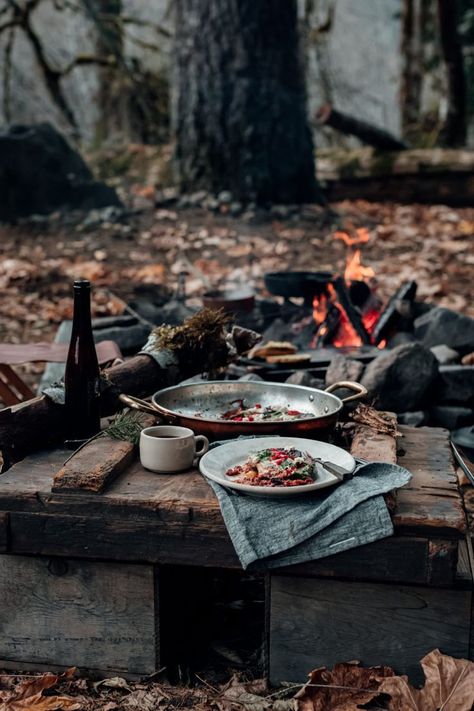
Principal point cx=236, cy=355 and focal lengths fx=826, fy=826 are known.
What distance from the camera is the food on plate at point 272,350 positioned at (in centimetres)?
516

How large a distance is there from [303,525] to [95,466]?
74cm

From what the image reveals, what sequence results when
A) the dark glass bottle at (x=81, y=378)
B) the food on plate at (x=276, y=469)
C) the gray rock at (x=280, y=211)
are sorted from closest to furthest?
1. the food on plate at (x=276, y=469)
2. the dark glass bottle at (x=81, y=378)
3. the gray rock at (x=280, y=211)

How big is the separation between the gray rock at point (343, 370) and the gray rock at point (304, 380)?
75 mm

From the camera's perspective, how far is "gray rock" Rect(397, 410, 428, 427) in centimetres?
466

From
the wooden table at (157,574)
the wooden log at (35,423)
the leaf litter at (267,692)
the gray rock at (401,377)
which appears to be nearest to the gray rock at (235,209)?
the gray rock at (401,377)

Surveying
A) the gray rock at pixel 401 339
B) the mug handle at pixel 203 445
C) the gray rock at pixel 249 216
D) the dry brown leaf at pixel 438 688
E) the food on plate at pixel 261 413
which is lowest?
the dry brown leaf at pixel 438 688

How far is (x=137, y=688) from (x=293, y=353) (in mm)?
2825

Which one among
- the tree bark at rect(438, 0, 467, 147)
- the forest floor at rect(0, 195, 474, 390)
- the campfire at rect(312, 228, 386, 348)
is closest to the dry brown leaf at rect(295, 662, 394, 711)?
the campfire at rect(312, 228, 386, 348)

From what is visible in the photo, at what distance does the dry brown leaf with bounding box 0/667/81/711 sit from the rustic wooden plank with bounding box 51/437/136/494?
633 millimetres

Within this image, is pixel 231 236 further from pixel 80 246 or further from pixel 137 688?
pixel 137 688

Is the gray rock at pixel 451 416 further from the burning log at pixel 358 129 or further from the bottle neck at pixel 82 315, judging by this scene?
the burning log at pixel 358 129

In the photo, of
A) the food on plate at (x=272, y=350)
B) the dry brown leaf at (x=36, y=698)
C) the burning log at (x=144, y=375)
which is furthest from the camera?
the food on plate at (x=272, y=350)

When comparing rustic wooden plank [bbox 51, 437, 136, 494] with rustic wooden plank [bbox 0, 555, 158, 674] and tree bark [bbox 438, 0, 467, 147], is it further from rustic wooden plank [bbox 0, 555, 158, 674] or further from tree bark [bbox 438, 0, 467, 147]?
tree bark [bbox 438, 0, 467, 147]

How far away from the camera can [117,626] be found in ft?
9.09
